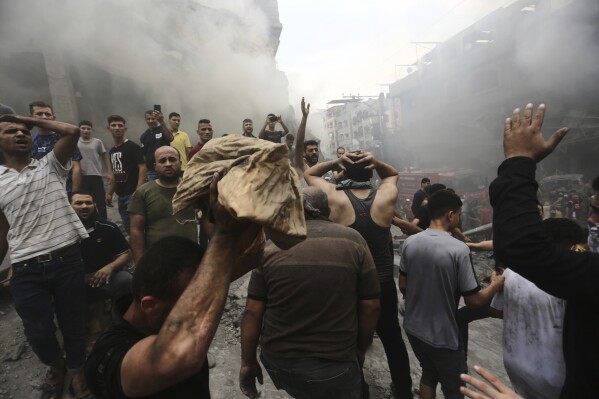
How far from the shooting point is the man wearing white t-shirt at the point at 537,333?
1.81 metres

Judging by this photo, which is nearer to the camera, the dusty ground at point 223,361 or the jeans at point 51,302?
the jeans at point 51,302

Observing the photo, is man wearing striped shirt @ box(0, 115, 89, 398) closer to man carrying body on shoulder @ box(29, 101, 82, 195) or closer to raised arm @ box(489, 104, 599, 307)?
man carrying body on shoulder @ box(29, 101, 82, 195)

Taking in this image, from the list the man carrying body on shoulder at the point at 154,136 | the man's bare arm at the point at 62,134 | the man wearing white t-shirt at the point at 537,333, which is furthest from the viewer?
the man carrying body on shoulder at the point at 154,136

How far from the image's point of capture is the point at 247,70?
18656 mm

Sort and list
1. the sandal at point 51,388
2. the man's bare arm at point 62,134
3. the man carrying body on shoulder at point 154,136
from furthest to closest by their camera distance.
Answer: the man carrying body on shoulder at point 154,136
the sandal at point 51,388
the man's bare arm at point 62,134

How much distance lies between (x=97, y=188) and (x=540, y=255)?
555 cm

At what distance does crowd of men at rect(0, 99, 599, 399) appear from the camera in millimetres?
1030

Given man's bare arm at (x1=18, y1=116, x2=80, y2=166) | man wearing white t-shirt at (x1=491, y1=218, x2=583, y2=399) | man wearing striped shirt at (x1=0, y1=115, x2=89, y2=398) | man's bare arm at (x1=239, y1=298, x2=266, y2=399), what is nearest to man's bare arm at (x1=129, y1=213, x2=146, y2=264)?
man wearing striped shirt at (x1=0, y1=115, x2=89, y2=398)

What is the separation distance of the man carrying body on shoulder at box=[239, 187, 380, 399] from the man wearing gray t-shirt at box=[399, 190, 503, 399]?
2.21ft

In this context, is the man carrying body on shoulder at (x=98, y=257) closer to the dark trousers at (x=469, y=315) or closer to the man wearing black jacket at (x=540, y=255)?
the man wearing black jacket at (x=540, y=255)

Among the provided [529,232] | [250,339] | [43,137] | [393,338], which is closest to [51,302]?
[250,339]

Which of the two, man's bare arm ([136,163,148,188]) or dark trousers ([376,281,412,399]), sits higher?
man's bare arm ([136,163,148,188])

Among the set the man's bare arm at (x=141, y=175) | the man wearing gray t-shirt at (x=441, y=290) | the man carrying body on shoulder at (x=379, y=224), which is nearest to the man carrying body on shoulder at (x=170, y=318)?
the man carrying body on shoulder at (x=379, y=224)

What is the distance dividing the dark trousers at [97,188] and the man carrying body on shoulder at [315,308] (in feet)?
13.1
